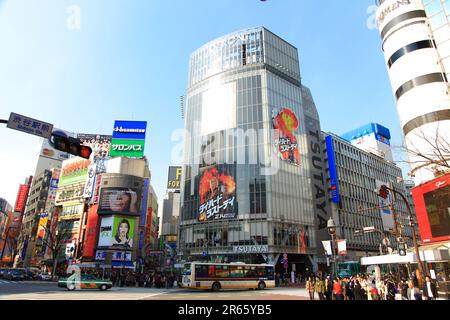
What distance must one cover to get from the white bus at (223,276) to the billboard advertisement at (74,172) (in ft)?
162

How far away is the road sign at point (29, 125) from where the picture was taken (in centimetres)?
1028

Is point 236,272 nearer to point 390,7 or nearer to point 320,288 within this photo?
point 320,288

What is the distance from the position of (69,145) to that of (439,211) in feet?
98.5

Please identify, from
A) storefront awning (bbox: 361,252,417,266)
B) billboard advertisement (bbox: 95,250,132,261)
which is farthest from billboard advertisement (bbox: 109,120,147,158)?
storefront awning (bbox: 361,252,417,266)

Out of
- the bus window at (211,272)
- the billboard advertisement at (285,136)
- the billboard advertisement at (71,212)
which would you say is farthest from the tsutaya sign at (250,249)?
the billboard advertisement at (71,212)

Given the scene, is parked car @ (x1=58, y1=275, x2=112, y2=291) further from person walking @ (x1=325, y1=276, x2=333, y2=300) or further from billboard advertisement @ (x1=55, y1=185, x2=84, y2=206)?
billboard advertisement @ (x1=55, y1=185, x2=84, y2=206)

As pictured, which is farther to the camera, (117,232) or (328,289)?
(117,232)

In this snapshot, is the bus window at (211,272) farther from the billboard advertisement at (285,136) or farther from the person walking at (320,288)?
the billboard advertisement at (285,136)

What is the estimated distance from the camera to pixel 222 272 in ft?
95.9

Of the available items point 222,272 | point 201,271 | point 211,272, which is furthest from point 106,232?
point 222,272

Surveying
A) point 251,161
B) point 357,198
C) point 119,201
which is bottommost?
point 119,201

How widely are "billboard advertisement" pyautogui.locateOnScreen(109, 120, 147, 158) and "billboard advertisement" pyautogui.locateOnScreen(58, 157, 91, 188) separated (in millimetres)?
8538

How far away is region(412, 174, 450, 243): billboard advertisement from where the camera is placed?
25.4 metres
